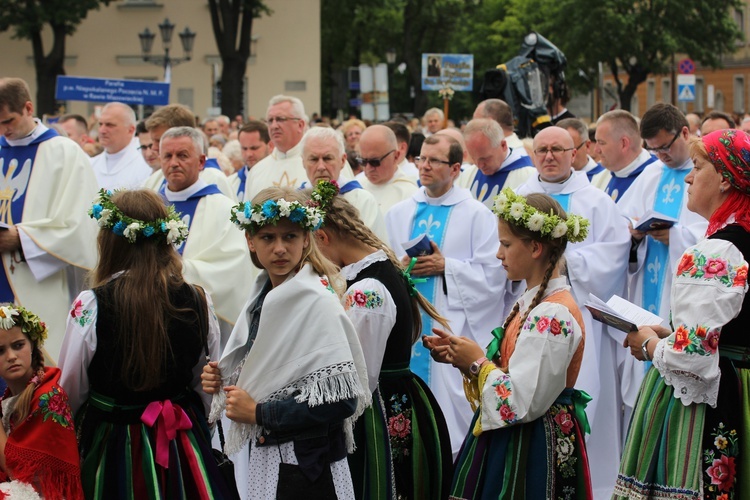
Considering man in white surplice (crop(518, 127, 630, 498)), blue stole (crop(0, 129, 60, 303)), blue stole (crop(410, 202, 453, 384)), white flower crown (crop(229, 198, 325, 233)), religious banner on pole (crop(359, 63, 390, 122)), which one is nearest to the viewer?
white flower crown (crop(229, 198, 325, 233))

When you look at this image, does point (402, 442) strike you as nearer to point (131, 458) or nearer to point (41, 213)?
point (131, 458)

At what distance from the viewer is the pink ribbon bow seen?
4.38 meters

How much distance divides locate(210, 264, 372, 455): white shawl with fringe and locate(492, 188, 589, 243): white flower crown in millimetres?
953

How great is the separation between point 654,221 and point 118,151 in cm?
509

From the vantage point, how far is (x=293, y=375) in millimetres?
4039

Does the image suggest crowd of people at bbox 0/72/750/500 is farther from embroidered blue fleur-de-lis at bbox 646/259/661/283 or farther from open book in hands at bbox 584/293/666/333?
embroidered blue fleur-de-lis at bbox 646/259/661/283

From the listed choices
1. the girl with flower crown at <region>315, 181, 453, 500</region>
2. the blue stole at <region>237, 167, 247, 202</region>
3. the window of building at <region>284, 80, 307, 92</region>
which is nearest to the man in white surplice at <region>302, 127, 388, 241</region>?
the girl with flower crown at <region>315, 181, 453, 500</region>

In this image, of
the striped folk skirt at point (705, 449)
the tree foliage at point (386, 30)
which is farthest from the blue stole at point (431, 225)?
the tree foliage at point (386, 30)

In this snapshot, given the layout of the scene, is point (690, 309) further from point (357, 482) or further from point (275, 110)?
point (275, 110)

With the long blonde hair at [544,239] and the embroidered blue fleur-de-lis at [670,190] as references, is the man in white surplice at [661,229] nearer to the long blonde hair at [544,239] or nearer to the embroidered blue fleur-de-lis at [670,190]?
the embroidered blue fleur-de-lis at [670,190]

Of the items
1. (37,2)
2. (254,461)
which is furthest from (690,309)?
(37,2)

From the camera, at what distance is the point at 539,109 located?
40.9 ft

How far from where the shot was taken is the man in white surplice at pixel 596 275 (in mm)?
7367

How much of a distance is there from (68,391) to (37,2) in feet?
119
